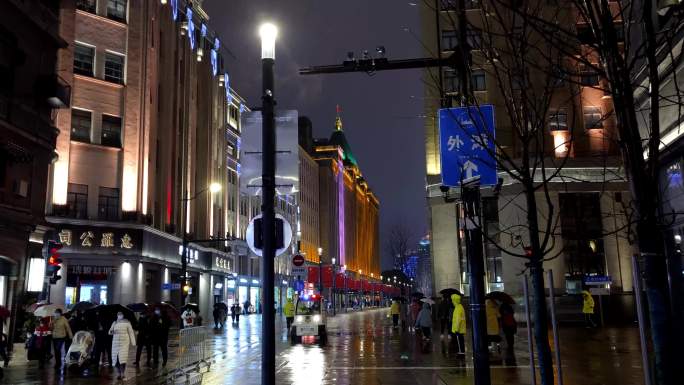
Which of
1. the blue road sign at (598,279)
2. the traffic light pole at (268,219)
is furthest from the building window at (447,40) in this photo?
the traffic light pole at (268,219)

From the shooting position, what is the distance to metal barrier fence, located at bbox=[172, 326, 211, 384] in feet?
50.7

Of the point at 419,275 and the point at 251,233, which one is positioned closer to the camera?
the point at 251,233

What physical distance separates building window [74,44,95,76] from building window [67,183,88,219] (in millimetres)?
7279

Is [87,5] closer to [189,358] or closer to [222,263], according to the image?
[222,263]

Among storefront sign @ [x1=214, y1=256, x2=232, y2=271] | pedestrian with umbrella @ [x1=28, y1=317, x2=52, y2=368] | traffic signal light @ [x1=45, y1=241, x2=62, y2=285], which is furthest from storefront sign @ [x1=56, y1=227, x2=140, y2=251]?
pedestrian with umbrella @ [x1=28, y1=317, x2=52, y2=368]

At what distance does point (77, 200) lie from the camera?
3850cm

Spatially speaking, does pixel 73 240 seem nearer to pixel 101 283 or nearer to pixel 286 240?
pixel 101 283

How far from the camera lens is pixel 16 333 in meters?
26.0

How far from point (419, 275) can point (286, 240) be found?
128152 mm

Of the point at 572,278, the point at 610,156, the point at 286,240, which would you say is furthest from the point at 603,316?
the point at 286,240

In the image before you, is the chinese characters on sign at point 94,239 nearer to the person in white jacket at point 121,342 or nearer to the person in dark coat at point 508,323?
the person in white jacket at point 121,342

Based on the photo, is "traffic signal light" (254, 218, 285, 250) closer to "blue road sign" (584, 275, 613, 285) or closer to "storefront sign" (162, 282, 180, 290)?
"blue road sign" (584, 275, 613, 285)

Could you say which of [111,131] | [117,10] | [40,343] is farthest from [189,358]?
[117,10]

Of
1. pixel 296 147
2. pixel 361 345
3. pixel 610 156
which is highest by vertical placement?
pixel 610 156
